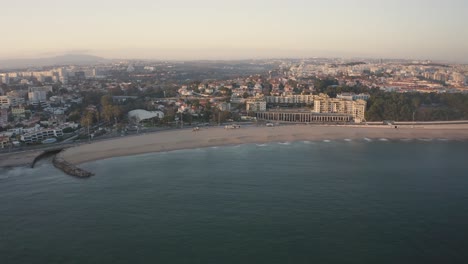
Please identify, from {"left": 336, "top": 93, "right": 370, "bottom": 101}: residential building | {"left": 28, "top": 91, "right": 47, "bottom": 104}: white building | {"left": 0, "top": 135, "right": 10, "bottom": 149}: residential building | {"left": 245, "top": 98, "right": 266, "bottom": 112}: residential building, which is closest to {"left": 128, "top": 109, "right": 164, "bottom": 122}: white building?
{"left": 245, "top": 98, "right": 266, "bottom": 112}: residential building

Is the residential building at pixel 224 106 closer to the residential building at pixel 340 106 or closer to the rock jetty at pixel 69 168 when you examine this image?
the residential building at pixel 340 106

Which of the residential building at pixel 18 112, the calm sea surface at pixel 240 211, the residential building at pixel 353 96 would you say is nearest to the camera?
the calm sea surface at pixel 240 211

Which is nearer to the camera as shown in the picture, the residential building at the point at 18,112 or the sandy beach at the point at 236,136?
the sandy beach at the point at 236,136

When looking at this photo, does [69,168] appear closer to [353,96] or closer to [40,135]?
[40,135]

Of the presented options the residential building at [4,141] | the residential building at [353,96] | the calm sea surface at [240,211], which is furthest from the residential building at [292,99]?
the residential building at [4,141]

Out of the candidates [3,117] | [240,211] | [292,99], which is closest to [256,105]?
[292,99]

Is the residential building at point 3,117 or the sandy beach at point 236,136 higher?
the residential building at point 3,117

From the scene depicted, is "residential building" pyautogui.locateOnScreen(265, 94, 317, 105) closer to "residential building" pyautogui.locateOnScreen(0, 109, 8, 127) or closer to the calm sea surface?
the calm sea surface
